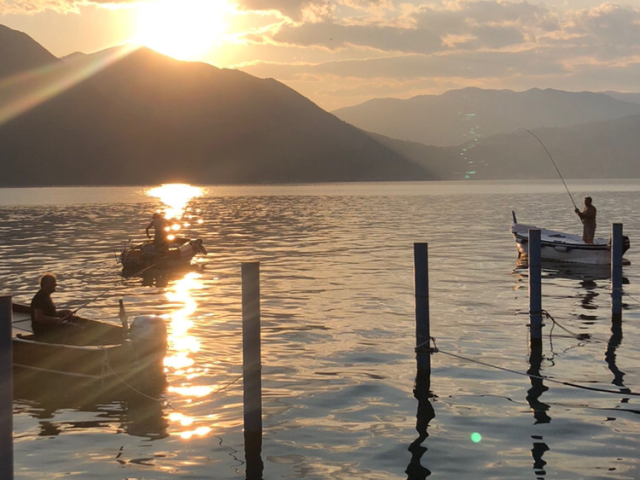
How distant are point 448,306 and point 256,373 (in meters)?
12.1

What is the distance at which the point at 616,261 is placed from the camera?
18109mm

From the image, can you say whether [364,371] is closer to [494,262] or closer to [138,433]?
[138,433]

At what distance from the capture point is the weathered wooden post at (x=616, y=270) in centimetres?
1783

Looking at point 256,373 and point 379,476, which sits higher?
point 256,373

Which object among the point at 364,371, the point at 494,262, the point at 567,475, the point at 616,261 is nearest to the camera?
the point at 567,475

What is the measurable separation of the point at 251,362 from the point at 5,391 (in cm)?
337

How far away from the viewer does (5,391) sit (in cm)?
783

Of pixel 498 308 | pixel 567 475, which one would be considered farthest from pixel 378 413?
pixel 498 308

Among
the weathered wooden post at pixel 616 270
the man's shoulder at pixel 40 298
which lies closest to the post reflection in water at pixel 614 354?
the weathered wooden post at pixel 616 270

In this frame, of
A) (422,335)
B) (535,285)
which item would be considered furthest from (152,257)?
(422,335)

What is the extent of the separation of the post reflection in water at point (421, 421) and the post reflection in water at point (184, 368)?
2.98 meters

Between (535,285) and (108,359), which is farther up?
(535,285)

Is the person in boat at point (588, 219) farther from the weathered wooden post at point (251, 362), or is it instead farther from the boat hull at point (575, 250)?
the weathered wooden post at point (251, 362)

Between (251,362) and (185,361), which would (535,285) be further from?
(251,362)
